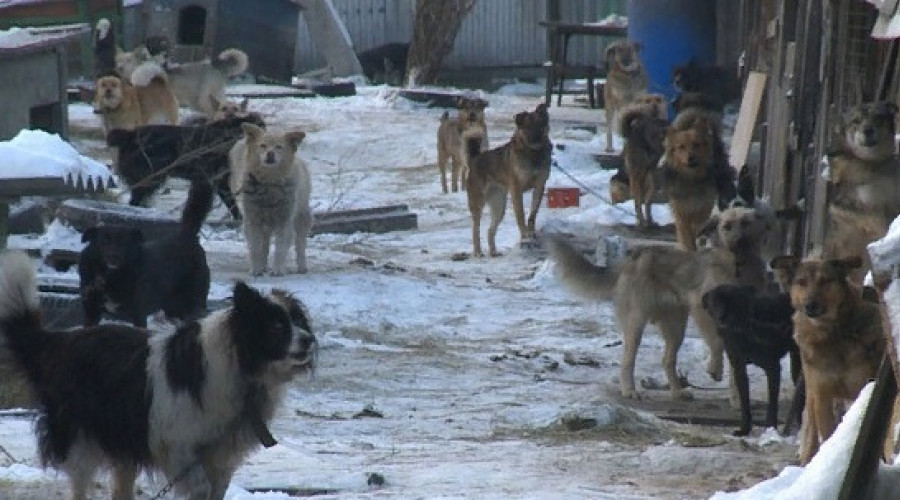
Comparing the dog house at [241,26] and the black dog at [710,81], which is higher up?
the black dog at [710,81]

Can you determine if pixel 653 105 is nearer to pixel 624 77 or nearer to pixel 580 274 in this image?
pixel 624 77

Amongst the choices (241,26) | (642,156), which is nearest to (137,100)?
(241,26)

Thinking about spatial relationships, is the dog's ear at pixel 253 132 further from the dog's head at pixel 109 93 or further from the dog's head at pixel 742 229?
the dog's head at pixel 109 93

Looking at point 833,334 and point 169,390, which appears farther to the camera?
point 833,334

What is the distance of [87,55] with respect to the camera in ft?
96.1

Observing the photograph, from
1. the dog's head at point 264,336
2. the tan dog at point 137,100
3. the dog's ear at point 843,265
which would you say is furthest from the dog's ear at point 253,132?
the dog's head at point 264,336

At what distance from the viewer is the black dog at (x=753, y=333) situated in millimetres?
10328

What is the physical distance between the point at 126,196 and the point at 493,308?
6.22 meters

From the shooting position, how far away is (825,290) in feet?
27.7

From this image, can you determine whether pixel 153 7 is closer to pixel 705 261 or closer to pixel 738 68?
pixel 738 68

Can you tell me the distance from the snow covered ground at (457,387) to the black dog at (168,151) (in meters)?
0.63

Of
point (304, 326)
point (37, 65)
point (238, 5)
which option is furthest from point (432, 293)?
point (238, 5)

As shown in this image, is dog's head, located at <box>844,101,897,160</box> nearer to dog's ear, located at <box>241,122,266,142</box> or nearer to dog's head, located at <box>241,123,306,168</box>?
dog's head, located at <box>241,123,306,168</box>

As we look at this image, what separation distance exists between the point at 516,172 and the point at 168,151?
330cm
